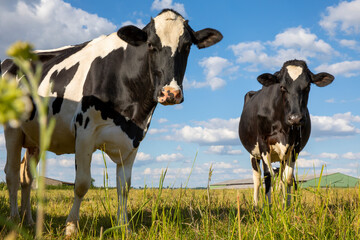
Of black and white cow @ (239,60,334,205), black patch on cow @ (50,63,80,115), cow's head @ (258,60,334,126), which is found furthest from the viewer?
black and white cow @ (239,60,334,205)

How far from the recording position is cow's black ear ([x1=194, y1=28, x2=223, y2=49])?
5.06 meters

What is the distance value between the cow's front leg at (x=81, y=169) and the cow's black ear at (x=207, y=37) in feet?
6.42

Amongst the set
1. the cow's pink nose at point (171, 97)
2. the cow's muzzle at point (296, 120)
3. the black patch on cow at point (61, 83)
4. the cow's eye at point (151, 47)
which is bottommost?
the cow's pink nose at point (171, 97)

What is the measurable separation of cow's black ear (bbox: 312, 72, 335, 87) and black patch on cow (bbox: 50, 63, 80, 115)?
184 inches

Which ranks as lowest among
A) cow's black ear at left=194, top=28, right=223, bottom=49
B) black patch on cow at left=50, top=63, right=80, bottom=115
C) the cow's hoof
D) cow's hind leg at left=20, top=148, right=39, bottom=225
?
the cow's hoof

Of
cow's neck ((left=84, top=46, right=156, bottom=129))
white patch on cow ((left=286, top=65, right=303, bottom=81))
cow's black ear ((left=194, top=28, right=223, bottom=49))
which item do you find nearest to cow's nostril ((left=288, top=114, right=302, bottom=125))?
white patch on cow ((left=286, top=65, right=303, bottom=81))

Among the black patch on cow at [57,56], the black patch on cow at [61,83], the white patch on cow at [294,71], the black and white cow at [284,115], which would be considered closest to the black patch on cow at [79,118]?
the black patch on cow at [61,83]

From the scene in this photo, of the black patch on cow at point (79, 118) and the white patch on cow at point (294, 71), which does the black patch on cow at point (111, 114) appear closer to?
the black patch on cow at point (79, 118)

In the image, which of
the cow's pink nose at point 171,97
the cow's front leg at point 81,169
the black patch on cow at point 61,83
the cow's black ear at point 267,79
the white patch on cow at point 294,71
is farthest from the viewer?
the cow's black ear at point 267,79

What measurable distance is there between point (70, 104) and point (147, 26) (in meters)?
1.35

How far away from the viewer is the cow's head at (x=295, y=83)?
651cm

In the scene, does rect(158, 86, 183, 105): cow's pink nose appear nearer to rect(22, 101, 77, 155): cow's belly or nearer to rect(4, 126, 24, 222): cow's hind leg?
rect(22, 101, 77, 155): cow's belly

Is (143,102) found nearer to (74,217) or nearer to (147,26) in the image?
(147,26)

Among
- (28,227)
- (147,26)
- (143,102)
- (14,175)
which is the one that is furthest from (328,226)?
(14,175)
